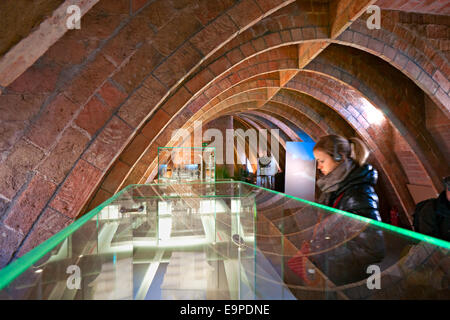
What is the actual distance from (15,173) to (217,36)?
2.88 metres

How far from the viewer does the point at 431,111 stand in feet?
24.3

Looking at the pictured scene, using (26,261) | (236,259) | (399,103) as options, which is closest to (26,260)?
(26,261)

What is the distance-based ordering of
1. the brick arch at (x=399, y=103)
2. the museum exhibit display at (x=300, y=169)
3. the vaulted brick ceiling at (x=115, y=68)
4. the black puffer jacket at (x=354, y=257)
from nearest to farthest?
the black puffer jacket at (x=354, y=257) < the vaulted brick ceiling at (x=115, y=68) < the brick arch at (x=399, y=103) < the museum exhibit display at (x=300, y=169)

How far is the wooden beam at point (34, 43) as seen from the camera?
2.00 m

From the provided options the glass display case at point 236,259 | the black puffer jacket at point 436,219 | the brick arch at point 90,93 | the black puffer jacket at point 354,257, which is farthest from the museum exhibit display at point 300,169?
the black puffer jacket at point 354,257

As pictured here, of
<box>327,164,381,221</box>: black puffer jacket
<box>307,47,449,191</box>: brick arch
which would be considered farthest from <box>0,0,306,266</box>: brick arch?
<box>307,47,449,191</box>: brick arch

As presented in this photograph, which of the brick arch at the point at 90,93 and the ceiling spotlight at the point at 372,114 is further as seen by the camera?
the ceiling spotlight at the point at 372,114

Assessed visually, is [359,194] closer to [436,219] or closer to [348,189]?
[348,189]

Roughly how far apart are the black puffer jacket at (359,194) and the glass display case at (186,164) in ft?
11.2

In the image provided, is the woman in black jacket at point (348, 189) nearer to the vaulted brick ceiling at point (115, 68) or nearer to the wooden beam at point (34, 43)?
the vaulted brick ceiling at point (115, 68)
